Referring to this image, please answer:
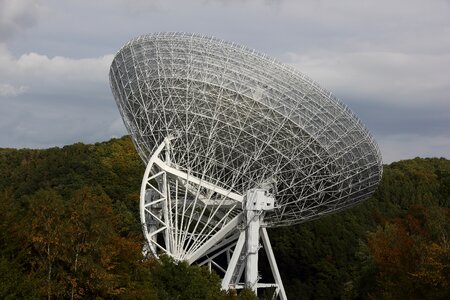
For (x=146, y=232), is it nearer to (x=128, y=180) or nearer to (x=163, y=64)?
(x=163, y=64)

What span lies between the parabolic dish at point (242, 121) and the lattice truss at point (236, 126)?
63 mm

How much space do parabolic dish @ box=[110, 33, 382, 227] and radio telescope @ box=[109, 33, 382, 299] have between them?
0.22 feet

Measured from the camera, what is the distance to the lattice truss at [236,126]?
1687 inches

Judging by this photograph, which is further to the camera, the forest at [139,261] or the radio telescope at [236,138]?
→ the radio telescope at [236,138]

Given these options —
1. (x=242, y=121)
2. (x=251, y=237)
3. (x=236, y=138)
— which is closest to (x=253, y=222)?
(x=251, y=237)

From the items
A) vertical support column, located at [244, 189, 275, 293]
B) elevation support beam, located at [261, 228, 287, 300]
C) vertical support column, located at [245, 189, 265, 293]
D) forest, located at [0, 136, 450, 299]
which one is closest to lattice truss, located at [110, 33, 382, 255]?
vertical support column, located at [244, 189, 275, 293]

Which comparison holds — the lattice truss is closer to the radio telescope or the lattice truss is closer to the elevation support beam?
the radio telescope

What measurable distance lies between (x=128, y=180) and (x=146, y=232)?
50138mm

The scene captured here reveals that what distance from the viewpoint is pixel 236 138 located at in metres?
44.2

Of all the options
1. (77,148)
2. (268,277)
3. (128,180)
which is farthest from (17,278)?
(77,148)

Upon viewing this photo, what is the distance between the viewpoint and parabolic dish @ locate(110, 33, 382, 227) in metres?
42.8

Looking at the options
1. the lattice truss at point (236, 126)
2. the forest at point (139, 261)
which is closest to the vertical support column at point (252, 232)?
the lattice truss at point (236, 126)

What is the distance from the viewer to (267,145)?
43938 millimetres

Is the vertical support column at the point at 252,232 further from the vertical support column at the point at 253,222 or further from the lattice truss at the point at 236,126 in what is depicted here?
the lattice truss at the point at 236,126
